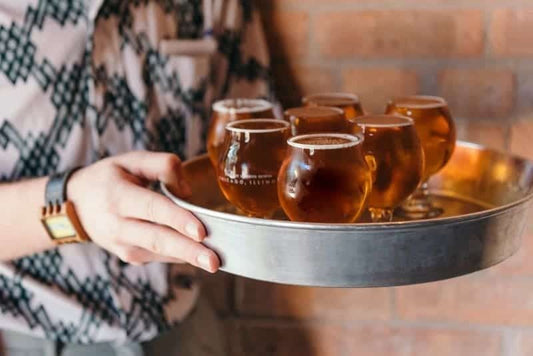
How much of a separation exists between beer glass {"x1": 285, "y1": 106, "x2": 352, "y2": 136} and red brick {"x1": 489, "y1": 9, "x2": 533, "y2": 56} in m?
0.38

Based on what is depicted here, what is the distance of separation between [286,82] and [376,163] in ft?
1.47

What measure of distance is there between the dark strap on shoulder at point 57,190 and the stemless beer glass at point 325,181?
11.2 inches

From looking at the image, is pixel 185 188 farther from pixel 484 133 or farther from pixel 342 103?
pixel 484 133

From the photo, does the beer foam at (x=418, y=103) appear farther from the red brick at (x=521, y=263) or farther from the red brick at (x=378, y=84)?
the red brick at (x=521, y=263)

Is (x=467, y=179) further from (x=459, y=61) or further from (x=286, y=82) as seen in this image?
(x=286, y=82)

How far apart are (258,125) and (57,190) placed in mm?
253

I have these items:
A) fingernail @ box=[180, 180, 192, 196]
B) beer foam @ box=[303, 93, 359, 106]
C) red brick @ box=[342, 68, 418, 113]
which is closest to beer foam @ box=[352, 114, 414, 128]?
beer foam @ box=[303, 93, 359, 106]

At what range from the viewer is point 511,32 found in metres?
1.04

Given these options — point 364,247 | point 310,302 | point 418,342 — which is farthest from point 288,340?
point 364,247

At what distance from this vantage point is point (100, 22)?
2.96 ft

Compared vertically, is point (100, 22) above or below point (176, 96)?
above

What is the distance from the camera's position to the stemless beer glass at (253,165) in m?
0.71

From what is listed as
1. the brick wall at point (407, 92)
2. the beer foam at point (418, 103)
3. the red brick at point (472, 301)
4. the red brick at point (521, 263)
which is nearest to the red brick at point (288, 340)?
the brick wall at point (407, 92)

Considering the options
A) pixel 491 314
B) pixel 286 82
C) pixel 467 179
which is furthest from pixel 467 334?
pixel 286 82
